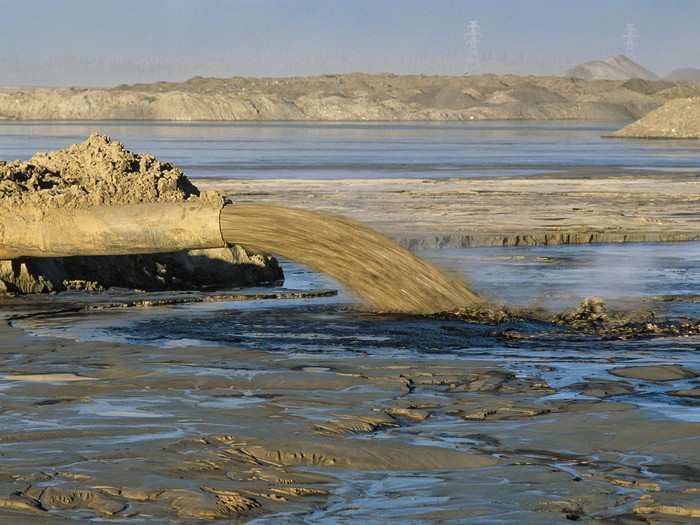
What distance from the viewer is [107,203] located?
953 cm

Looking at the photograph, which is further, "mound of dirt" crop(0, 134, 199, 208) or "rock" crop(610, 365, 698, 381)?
"mound of dirt" crop(0, 134, 199, 208)

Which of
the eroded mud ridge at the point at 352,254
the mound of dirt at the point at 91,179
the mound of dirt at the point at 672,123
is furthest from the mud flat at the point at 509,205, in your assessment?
the mound of dirt at the point at 672,123

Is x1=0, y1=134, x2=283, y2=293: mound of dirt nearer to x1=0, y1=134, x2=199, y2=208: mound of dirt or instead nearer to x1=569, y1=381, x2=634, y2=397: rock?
x1=0, y1=134, x2=199, y2=208: mound of dirt

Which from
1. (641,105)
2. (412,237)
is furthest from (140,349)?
(641,105)

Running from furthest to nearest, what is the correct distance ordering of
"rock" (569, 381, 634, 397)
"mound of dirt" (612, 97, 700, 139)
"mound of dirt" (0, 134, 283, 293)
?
"mound of dirt" (612, 97, 700, 139) < "mound of dirt" (0, 134, 283, 293) < "rock" (569, 381, 634, 397)

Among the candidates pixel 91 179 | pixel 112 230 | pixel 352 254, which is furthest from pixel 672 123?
pixel 112 230

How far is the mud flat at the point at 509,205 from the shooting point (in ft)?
53.1

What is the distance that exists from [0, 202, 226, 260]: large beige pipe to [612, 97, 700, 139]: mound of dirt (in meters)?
65.8

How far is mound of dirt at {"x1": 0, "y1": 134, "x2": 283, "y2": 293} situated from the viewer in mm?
9828

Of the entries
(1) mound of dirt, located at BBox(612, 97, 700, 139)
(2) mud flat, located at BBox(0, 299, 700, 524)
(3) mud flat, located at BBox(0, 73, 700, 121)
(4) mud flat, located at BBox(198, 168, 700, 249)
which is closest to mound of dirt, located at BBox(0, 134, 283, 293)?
(2) mud flat, located at BBox(0, 299, 700, 524)

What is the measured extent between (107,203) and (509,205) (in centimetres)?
1267

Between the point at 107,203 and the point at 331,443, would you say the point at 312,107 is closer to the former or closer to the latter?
the point at 107,203

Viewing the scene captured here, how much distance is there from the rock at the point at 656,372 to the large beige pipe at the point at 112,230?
9.49ft

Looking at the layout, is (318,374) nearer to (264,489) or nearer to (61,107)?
(264,489)
